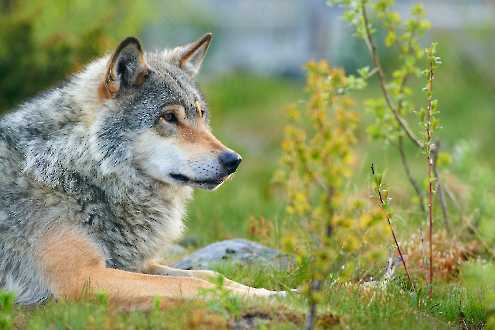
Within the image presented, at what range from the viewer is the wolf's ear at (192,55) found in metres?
5.54

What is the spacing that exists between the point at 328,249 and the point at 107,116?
183cm

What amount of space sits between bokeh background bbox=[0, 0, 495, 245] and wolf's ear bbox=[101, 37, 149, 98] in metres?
0.91

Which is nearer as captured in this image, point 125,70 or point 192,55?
point 125,70

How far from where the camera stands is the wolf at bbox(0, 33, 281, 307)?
15.0 feet

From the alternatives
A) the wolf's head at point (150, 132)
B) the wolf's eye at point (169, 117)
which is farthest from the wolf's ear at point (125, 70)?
the wolf's eye at point (169, 117)

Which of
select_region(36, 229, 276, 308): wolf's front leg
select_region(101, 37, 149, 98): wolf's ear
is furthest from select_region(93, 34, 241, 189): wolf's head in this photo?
select_region(36, 229, 276, 308): wolf's front leg

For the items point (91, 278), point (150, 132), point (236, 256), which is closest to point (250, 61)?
point (236, 256)

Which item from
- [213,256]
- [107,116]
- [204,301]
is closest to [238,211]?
[213,256]

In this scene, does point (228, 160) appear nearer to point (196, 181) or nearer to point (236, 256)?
point (196, 181)

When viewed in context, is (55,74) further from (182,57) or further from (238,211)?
(182,57)

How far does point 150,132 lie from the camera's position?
4840 mm

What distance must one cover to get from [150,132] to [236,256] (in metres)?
1.27

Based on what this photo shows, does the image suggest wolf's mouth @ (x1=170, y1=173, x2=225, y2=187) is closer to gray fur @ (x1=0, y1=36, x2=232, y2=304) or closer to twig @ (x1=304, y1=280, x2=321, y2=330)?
gray fur @ (x1=0, y1=36, x2=232, y2=304)

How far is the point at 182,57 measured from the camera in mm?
5523
